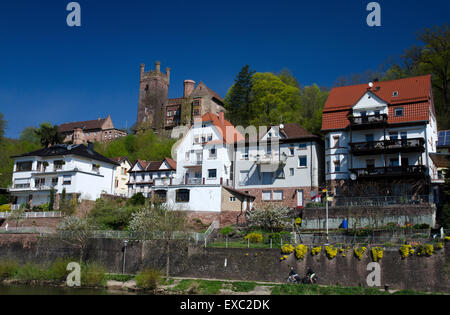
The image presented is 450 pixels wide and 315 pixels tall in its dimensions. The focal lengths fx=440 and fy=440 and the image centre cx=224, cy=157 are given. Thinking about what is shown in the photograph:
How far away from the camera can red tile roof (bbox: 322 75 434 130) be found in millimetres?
44656

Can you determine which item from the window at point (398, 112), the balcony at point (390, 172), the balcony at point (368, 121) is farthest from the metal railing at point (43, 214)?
the window at point (398, 112)

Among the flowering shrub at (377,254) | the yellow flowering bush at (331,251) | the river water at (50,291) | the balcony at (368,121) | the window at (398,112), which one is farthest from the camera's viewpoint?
the window at (398,112)

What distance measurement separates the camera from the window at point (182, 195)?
4772 centimetres

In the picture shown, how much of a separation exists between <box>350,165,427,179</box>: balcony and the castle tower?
217ft

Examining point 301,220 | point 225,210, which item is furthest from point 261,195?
point 301,220

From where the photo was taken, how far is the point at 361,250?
30312 millimetres

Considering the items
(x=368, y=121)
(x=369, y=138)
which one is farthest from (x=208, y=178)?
(x=368, y=121)

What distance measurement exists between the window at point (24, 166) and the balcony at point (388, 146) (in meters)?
42.6

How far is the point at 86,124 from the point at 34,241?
74244 mm

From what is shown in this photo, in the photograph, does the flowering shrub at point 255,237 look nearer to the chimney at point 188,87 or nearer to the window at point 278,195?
the window at point 278,195

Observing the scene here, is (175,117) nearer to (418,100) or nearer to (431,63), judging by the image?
(431,63)

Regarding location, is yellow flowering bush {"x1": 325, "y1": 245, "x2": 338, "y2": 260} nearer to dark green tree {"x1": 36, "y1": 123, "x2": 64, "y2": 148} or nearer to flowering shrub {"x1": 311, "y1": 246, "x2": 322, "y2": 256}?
flowering shrub {"x1": 311, "y1": 246, "x2": 322, "y2": 256}

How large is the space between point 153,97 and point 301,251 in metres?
83.0

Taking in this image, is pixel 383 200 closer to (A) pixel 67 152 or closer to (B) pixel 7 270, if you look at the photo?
(B) pixel 7 270
